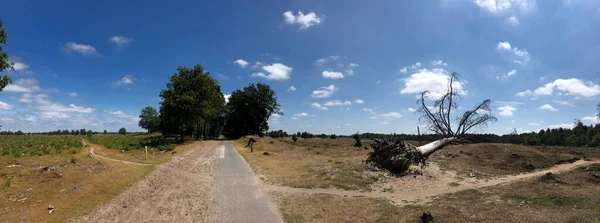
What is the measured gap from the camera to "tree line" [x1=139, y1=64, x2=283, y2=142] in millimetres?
43750

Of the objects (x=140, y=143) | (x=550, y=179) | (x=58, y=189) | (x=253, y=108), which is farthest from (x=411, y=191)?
(x=253, y=108)

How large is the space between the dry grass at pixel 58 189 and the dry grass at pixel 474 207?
25.0ft

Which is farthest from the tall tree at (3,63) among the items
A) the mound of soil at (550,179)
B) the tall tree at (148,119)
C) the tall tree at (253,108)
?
the tall tree at (148,119)

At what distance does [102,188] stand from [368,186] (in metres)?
12.8

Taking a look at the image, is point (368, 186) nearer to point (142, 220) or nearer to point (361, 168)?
point (361, 168)

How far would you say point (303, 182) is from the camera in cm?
1494

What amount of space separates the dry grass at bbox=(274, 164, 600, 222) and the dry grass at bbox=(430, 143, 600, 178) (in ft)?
15.8

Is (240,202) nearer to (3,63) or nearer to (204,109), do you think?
(3,63)

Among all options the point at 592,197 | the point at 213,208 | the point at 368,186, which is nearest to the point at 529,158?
the point at 592,197

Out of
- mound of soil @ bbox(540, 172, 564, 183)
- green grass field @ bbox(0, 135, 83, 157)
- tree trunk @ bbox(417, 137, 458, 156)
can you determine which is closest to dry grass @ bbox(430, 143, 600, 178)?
tree trunk @ bbox(417, 137, 458, 156)

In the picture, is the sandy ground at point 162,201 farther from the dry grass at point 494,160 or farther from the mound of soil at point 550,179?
the mound of soil at point 550,179

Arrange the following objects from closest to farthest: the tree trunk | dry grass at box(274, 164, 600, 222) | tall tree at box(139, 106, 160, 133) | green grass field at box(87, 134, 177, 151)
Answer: dry grass at box(274, 164, 600, 222) < the tree trunk < green grass field at box(87, 134, 177, 151) < tall tree at box(139, 106, 160, 133)

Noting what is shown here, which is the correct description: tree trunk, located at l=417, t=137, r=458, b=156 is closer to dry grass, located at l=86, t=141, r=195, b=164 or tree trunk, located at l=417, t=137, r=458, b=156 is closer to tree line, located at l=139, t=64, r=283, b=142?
dry grass, located at l=86, t=141, r=195, b=164

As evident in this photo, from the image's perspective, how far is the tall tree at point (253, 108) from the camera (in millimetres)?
67125
